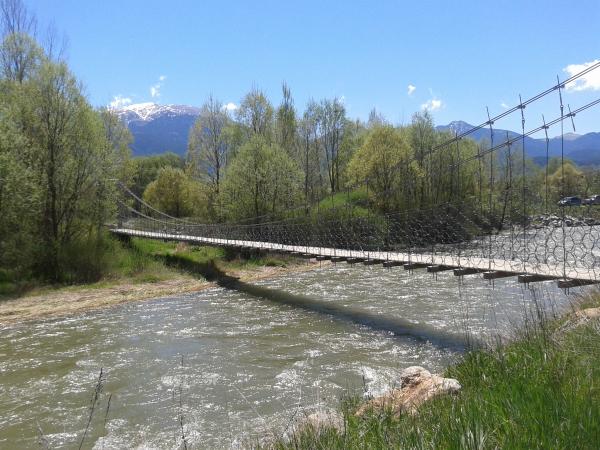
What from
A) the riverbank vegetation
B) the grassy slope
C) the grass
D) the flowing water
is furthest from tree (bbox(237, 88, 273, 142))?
the grass

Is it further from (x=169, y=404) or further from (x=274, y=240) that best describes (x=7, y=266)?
(x=169, y=404)

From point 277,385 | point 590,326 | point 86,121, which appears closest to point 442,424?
point 590,326

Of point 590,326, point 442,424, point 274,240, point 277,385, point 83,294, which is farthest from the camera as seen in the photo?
point 274,240

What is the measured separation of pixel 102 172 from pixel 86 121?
1438 mm

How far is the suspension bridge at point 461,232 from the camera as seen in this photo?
6.20 meters

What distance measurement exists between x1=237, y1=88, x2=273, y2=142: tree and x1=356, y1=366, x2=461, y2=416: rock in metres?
20.4

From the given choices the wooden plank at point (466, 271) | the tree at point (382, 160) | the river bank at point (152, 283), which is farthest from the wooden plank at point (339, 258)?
the tree at point (382, 160)

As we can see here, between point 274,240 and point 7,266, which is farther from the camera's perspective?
point 274,240

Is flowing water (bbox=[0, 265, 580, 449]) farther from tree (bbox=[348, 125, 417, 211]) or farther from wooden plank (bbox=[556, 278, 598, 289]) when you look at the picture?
tree (bbox=[348, 125, 417, 211])

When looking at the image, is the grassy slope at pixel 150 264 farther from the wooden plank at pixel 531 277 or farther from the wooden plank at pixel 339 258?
the wooden plank at pixel 531 277

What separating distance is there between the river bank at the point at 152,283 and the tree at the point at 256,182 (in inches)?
95.9

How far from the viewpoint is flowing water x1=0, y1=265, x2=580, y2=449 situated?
3.88 metres

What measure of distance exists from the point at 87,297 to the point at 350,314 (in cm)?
578

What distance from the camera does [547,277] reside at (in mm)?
5336
